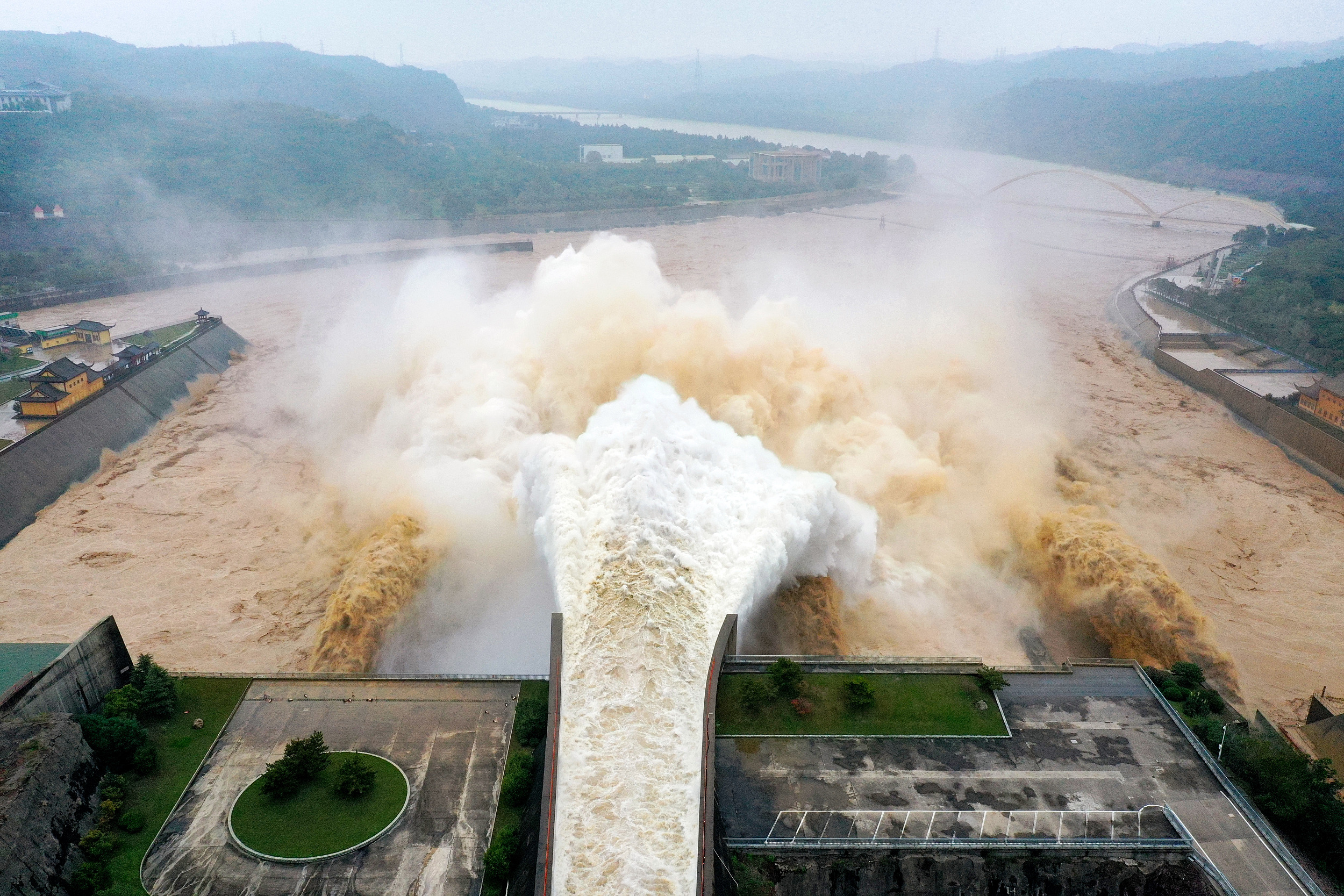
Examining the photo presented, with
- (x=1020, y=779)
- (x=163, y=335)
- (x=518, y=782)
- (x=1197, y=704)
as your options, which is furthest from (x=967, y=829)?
(x=163, y=335)

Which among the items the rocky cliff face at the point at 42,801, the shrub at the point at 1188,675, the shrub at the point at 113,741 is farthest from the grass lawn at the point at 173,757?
the shrub at the point at 1188,675

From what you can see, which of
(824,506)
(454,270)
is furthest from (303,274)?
(824,506)

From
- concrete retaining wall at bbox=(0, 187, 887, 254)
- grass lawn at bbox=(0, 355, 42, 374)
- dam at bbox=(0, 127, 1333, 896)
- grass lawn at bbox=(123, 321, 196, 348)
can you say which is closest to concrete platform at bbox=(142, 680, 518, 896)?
dam at bbox=(0, 127, 1333, 896)

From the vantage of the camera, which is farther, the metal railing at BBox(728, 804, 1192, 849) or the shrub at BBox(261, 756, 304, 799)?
the shrub at BBox(261, 756, 304, 799)

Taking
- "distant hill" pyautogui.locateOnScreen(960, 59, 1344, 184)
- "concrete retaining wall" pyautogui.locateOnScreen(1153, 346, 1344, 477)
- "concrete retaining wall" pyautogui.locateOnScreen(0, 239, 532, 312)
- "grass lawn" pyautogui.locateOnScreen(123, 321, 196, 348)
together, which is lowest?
"concrete retaining wall" pyautogui.locateOnScreen(1153, 346, 1344, 477)

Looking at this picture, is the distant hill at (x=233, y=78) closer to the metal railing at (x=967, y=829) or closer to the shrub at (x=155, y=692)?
the shrub at (x=155, y=692)

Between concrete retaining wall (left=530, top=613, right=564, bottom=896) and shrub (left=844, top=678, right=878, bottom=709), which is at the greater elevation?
concrete retaining wall (left=530, top=613, right=564, bottom=896)

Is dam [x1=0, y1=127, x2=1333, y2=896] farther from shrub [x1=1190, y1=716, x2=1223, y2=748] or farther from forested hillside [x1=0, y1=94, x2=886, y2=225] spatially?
forested hillside [x1=0, y1=94, x2=886, y2=225]
